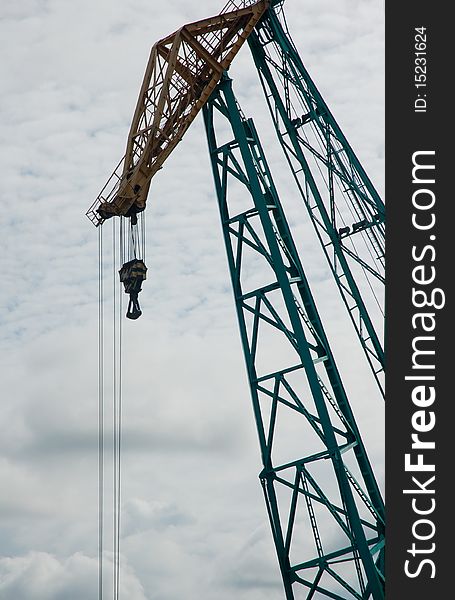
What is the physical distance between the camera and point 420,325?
21.0 metres

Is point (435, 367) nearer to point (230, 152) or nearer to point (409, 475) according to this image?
point (409, 475)

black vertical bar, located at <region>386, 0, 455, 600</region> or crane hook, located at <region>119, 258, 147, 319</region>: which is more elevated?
crane hook, located at <region>119, 258, 147, 319</region>

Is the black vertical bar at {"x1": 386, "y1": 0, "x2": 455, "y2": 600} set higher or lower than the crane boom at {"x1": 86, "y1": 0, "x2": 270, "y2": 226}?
lower

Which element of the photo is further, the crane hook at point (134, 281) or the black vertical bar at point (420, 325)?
the crane hook at point (134, 281)

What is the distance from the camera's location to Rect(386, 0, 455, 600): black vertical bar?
809 inches

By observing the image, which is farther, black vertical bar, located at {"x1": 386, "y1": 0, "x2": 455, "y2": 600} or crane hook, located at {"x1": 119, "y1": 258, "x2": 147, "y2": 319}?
crane hook, located at {"x1": 119, "y1": 258, "x2": 147, "y2": 319}

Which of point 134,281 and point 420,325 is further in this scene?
point 134,281

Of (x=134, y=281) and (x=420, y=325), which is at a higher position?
(x=134, y=281)

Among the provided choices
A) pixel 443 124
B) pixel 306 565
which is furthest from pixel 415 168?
pixel 306 565

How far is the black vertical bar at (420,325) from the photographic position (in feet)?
67.4

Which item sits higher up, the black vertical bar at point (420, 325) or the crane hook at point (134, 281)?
the crane hook at point (134, 281)

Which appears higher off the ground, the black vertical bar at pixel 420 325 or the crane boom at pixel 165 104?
the crane boom at pixel 165 104

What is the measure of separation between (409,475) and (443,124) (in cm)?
781

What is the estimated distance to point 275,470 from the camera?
29094 millimetres
